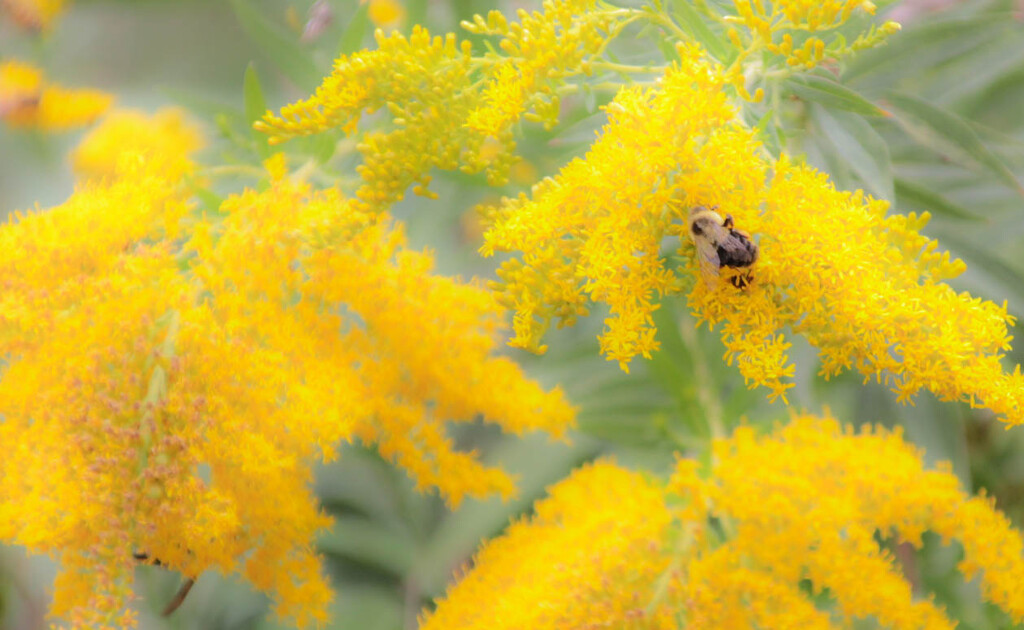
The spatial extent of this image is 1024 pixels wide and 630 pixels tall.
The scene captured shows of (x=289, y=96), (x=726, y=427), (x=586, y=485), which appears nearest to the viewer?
(x=586, y=485)

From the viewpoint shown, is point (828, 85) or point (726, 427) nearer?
point (828, 85)

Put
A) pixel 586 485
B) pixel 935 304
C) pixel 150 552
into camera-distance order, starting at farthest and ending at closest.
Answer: pixel 586 485 → pixel 150 552 → pixel 935 304

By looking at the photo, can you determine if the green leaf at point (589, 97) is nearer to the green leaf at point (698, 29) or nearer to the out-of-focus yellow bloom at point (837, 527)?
the green leaf at point (698, 29)

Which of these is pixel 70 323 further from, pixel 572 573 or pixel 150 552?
pixel 572 573

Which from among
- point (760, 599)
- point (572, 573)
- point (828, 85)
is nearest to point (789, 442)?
point (760, 599)

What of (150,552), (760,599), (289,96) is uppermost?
(289,96)

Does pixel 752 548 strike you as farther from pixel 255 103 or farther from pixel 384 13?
pixel 384 13

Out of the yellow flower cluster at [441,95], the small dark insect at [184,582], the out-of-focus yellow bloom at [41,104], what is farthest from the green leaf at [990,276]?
the out-of-focus yellow bloom at [41,104]
